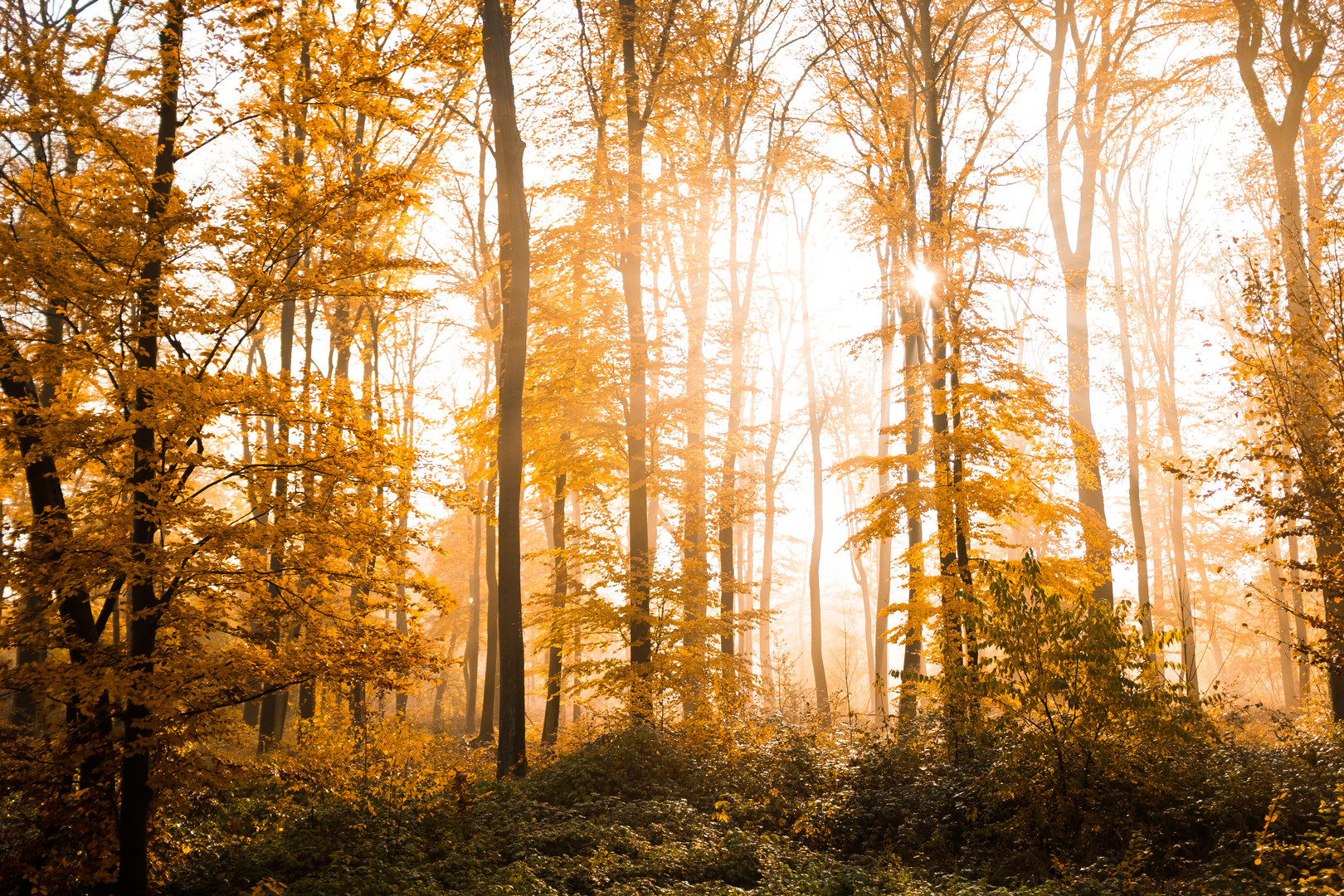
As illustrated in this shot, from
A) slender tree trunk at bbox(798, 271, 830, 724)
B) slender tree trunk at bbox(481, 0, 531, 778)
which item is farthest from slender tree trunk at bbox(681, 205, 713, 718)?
slender tree trunk at bbox(798, 271, 830, 724)

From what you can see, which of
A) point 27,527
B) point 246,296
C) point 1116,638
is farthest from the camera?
point 1116,638

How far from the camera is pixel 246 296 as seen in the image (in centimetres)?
618

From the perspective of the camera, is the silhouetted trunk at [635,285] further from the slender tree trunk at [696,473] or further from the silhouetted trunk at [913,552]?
the silhouetted trunk at [913,552]

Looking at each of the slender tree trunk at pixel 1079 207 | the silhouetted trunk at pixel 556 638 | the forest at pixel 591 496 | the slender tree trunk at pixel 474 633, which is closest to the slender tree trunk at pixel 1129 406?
the slender tree trunk at pixel 1079 207

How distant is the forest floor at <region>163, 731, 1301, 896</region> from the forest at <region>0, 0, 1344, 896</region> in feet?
0.17

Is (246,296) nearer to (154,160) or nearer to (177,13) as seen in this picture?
(154,160)

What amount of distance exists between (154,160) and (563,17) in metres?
9.39

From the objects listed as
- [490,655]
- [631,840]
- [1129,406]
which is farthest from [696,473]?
[1129,406]

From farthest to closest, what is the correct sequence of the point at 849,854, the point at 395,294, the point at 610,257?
the point at 610,257 → the point at 849,854 → the point at 395,294

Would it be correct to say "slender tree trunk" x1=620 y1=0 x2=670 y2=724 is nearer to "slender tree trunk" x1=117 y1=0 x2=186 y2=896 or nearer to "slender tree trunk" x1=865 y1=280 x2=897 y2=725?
"slender tree trunk" x1=865 y1=280 x2=897 y2=725

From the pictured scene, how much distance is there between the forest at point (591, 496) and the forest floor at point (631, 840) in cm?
5

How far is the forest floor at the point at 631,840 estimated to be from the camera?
5.97 metres

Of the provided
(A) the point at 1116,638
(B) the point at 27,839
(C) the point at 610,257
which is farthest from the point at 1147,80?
(B) the point at 27,839

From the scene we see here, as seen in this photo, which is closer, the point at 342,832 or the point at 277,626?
the point at 277,626
